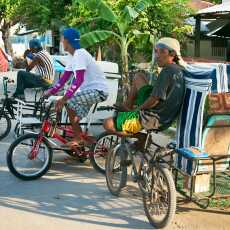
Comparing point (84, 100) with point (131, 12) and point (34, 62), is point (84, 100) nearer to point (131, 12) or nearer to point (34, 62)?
point (34, 62)

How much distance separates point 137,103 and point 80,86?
52.3 inches

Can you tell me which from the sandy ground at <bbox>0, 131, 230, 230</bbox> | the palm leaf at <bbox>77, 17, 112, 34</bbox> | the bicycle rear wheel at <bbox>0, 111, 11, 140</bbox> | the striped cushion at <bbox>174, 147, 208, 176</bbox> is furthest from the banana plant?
the striped cushion at <bbox>174, 147, 208, 176</bbox>

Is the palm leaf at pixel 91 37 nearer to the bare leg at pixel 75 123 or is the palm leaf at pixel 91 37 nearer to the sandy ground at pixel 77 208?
the bare leg at pixel 75 123

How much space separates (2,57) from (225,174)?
7553 mm

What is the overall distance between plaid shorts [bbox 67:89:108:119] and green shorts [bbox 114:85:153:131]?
1.27 meters

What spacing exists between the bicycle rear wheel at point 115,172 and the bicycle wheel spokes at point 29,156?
112cm

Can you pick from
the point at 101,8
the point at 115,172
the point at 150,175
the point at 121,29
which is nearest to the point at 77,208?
the point at 115,172

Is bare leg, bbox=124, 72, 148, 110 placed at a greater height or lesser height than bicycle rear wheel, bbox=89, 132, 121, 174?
greater

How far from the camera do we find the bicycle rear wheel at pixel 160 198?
4.91 metres

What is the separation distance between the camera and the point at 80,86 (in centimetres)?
706

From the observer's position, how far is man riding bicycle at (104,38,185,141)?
5281 mm

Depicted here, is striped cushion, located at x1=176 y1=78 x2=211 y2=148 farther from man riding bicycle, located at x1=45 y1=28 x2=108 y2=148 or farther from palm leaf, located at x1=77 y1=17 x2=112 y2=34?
palm leaf, located at x1=77 y1=17 x2=112 y2=34

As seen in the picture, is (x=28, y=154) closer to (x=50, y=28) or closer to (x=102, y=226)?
(x=102, y=226)

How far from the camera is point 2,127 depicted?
999cm
